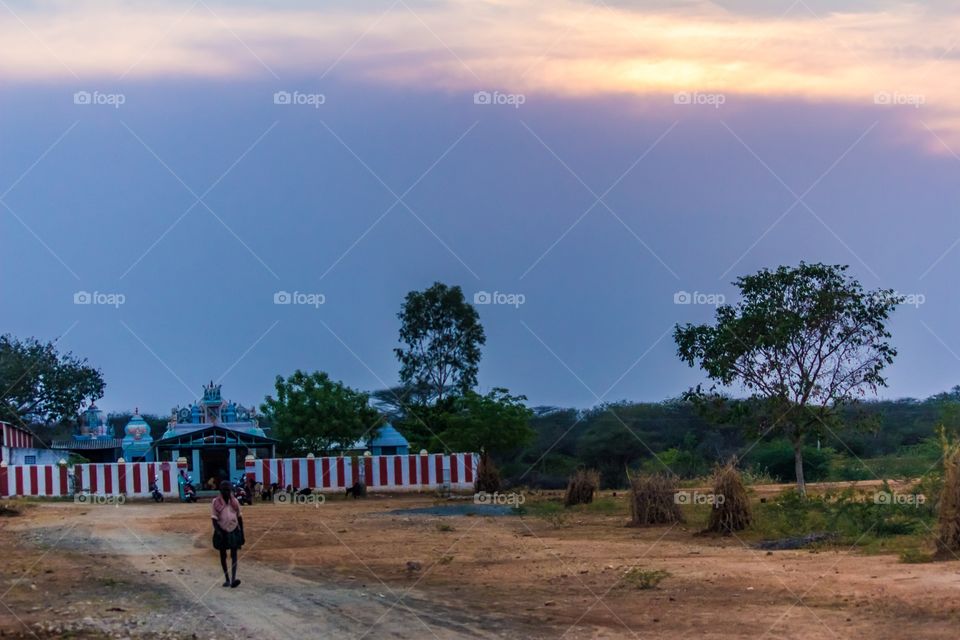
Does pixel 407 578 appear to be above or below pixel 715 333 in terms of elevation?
below

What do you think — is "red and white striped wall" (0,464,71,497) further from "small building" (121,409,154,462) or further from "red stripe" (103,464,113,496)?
"small building" (121,409,154,462)

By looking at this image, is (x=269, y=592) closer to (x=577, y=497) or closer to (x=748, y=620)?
(x=748, y=620)

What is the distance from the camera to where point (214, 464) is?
54719 millimetres

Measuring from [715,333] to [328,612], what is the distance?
65.4 feet

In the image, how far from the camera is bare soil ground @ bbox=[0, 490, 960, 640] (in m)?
13.7

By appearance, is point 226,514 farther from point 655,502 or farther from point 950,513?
point 655,502

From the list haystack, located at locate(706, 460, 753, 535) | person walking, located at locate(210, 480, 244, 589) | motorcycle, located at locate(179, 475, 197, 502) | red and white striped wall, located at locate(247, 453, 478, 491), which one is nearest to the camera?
person walking, located at locate(210, 480, 244, 589)

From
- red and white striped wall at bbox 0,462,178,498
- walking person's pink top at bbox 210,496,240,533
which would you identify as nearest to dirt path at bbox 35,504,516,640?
walking person's pink top at bbox 210,496,240,533

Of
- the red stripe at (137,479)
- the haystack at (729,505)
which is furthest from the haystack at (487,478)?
the haystack at (729,505)

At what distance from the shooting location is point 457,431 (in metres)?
56.9

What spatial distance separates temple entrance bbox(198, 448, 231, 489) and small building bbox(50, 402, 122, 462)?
1882 centimetres

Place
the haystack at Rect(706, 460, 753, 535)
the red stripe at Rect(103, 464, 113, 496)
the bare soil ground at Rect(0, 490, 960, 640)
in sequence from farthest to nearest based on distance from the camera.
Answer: the red stripe at Rect(103, 464, 113, 496)
the haystack at Rect(706, 460, 753, 535)
the bare soil ground at Rect(0, 490, 960, 640)

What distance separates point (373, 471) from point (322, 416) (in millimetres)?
9243

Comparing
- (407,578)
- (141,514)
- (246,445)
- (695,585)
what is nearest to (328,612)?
(407,578)
